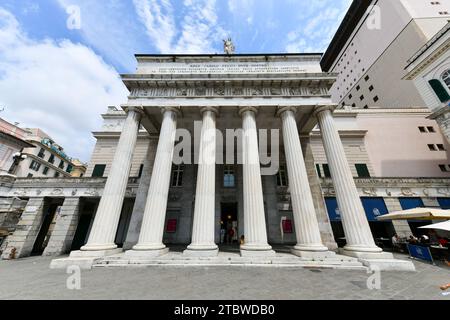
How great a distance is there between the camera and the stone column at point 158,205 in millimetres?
9198

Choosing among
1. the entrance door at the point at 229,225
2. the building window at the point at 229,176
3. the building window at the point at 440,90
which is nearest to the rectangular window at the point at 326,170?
the building window at the point at 229,176

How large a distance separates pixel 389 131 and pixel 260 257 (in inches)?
860

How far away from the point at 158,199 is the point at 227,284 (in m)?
6.14

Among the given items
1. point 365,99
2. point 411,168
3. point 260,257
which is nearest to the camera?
point 260,257

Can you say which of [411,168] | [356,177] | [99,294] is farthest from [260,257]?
[411,168]

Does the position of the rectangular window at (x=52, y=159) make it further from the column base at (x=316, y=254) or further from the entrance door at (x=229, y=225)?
the column base at (x=316, y=254)

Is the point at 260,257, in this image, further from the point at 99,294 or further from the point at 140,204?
the point at 140,204

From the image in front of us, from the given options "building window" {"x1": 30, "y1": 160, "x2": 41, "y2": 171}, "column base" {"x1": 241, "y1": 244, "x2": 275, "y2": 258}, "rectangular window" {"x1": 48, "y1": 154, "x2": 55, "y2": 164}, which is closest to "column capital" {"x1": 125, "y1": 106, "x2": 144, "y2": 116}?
"column base" {"x1": 241, "y1": 244, "x2": 275, "y2": 258}

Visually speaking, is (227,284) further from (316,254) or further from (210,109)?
(210,109)

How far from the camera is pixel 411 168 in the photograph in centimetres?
1834

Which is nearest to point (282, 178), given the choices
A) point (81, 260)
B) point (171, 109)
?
point (171, 109)

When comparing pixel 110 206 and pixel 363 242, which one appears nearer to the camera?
pixel 363 242

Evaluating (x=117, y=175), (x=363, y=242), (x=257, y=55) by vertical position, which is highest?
(x=257, y=55)

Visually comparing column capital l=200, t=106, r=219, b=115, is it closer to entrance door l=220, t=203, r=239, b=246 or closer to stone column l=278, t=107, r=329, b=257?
stone column l=278, t=107, r=329, b=257
